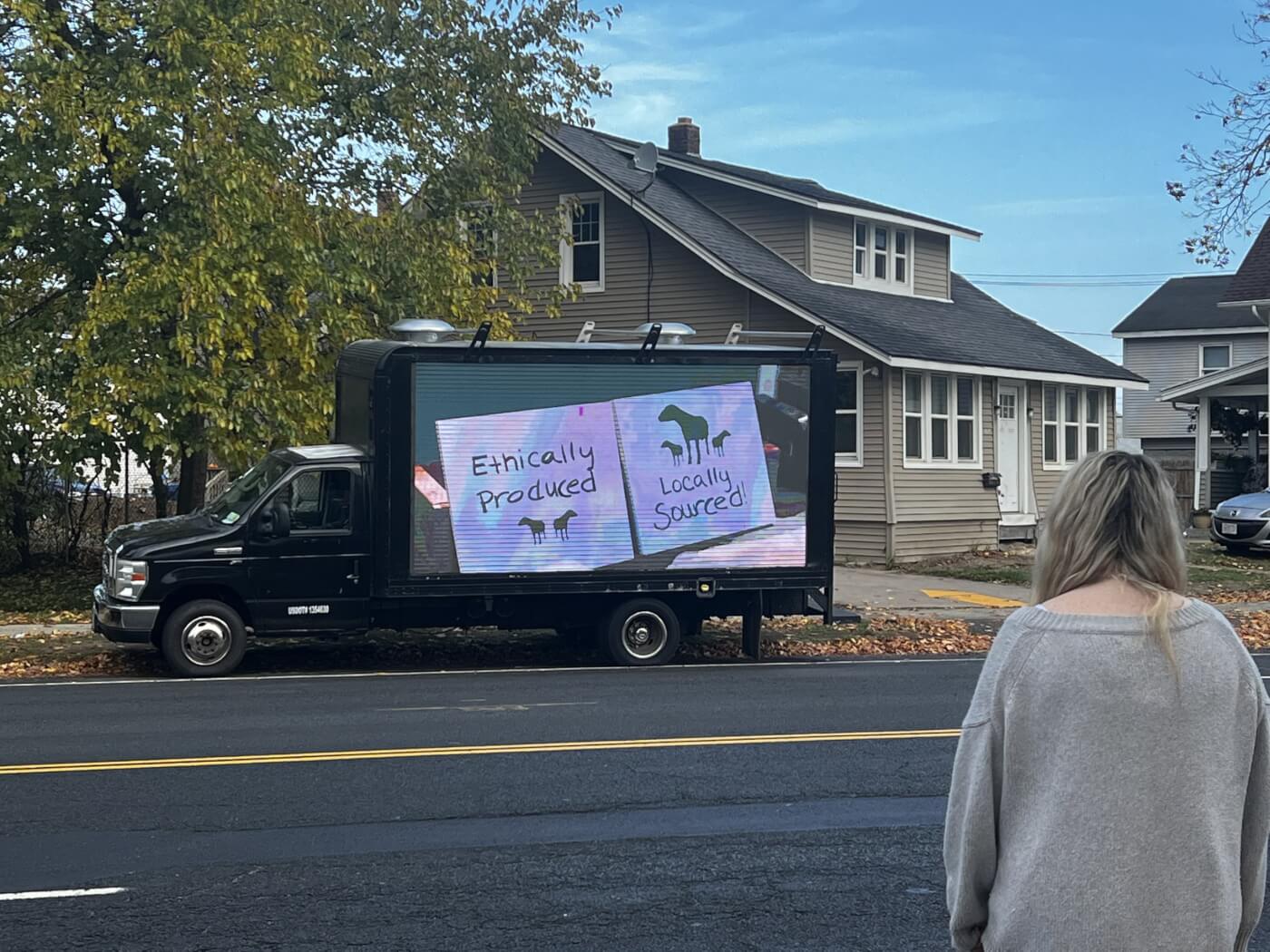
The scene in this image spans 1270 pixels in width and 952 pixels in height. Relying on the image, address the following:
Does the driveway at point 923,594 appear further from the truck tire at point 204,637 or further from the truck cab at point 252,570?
the truck tire at point 204,637

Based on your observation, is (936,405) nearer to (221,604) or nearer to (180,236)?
(180,236)

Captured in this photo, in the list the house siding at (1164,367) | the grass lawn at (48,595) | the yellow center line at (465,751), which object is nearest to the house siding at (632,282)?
the grass lawn at (48,595)

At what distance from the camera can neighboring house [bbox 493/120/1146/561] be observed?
24.0 meters

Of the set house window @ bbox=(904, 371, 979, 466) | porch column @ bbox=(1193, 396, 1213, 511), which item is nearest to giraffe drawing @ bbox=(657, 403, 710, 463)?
house window @ bbox=(904, 371, 979, 466)

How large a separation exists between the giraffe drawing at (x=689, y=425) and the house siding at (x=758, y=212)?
13062mm

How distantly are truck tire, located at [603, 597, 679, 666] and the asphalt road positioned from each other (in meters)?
1.80

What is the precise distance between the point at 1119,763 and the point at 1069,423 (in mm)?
27432

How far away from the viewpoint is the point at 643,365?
1355 centimetres

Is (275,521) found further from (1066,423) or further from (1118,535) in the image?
(1066,423)

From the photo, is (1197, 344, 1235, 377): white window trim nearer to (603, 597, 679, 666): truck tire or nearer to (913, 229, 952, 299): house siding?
(913, 229, 952, 299): house siding

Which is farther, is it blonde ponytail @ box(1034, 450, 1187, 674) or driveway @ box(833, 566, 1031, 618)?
driveway @ box(833, 566, 1031, 618)

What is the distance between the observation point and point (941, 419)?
25234mm

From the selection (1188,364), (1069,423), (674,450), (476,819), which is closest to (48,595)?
(674,450)

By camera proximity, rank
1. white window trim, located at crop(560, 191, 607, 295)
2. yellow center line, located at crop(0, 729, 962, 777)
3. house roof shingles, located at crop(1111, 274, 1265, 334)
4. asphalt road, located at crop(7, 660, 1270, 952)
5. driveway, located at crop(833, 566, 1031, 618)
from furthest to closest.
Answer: house roof shingles, located at crop(1111, 274, 1265, 334)
white window trim, located at crop(560, 191, 607, 295)
driveway, located at crop(833, 566, 1031, 618)
yellow center line, located at crop(0, 729, 962, 777)
asphalt road, located at crop(7, 660, 1270, 952)
